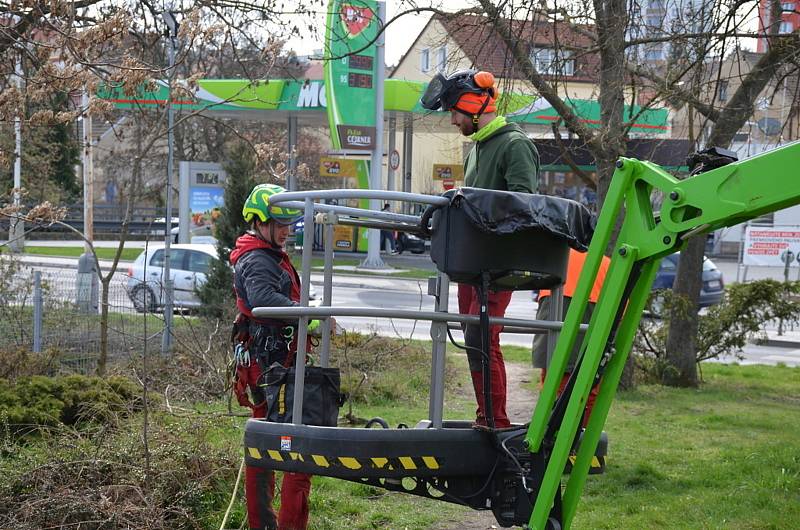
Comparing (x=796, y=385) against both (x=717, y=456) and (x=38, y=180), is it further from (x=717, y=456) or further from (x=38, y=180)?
(x=38, y=180)

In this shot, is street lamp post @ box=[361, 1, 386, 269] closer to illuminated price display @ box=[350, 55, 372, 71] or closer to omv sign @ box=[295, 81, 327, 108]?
illuminated price display @ box=[350, 55, 372, 71]

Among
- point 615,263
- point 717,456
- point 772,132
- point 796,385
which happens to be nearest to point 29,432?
point 615,263

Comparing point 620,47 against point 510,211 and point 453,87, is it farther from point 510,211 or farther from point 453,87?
point 510,211

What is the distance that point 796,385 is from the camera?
13.6m

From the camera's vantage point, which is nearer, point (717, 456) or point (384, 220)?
point (384, 220)

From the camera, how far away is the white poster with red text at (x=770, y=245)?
23.7 meters

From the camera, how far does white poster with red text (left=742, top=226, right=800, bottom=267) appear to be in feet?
77.8

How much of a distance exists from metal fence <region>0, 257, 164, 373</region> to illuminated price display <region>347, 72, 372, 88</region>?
55.1ft

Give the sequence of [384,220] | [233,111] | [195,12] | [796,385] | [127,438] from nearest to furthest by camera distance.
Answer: [384,220], [127,438], [195,12], [796,385], [233,111]

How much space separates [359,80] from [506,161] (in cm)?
2355

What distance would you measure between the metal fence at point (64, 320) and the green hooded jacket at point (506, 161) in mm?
5456

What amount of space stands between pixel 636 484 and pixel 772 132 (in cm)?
672

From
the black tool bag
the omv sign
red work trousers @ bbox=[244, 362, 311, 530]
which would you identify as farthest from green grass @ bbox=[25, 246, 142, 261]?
the black tool bag

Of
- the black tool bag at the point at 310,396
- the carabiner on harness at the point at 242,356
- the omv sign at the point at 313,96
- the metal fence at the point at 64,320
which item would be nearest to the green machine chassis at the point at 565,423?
the black tool bag at the point at 310,396
